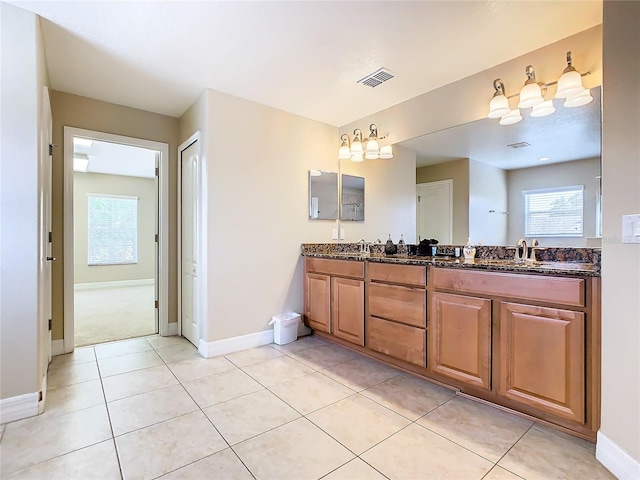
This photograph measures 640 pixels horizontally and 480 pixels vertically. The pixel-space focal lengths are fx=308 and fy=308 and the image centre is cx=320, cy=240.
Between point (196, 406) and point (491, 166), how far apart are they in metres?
2.82

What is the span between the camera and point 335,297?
3.06 metres

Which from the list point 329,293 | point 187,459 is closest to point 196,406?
point 187,459

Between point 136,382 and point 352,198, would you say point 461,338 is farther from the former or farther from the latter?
point 136,382

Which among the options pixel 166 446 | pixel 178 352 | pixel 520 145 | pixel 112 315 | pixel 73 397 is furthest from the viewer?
pixel 112 315

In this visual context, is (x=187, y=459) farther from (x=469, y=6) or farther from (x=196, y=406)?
(x=469, y=6)

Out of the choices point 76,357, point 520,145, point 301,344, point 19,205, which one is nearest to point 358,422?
point 301,344

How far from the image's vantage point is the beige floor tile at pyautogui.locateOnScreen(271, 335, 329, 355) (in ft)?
10.1

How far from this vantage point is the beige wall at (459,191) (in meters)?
2.70

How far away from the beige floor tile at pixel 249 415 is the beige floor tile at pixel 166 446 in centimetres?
6

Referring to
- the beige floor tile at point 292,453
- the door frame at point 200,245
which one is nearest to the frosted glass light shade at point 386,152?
the door frame at point 200,245

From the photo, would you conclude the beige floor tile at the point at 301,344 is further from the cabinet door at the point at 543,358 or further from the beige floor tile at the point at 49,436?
the cabinet door at the point at 543,358

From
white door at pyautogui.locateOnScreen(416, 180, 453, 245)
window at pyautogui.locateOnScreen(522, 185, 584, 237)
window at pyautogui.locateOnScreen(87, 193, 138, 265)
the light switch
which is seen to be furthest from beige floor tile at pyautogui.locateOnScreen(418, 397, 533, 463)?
window at pyautogui.locateOnScreen(87, 193, 138, 265)

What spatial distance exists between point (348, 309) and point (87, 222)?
21.9 feet

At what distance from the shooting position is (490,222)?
2.51m
